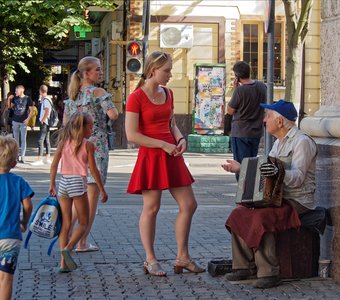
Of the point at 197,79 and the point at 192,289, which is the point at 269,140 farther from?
the point at 197,79

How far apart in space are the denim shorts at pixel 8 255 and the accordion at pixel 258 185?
198 centimetres

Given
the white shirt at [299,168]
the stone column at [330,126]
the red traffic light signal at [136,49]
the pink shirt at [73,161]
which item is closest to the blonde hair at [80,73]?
the pink shirt at [73,161]

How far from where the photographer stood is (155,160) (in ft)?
24.2

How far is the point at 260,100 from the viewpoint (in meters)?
10.8

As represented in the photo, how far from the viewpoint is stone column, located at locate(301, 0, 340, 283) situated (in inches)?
278

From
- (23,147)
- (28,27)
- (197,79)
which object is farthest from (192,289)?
(28,27)

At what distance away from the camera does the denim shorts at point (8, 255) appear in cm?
563

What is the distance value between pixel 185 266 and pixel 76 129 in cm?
147

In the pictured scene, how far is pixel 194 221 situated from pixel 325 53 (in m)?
3.71

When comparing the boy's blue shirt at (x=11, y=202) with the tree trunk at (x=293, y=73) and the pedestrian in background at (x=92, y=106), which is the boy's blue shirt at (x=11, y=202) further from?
the tree trunk at (x=293, y=73)

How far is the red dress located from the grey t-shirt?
3342 mm

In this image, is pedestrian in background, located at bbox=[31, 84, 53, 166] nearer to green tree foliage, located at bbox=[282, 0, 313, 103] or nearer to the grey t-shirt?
green tree foliage, located at bbox=[282, 0, 313, 103]

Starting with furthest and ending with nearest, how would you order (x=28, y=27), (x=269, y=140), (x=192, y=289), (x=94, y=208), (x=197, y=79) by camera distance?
(x=28, y=27) < (x=197, y=79) < (x=269, y=140) < (x=94, y=208) < (x=192, y=289)

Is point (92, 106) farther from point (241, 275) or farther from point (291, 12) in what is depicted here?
point (291, 12)
